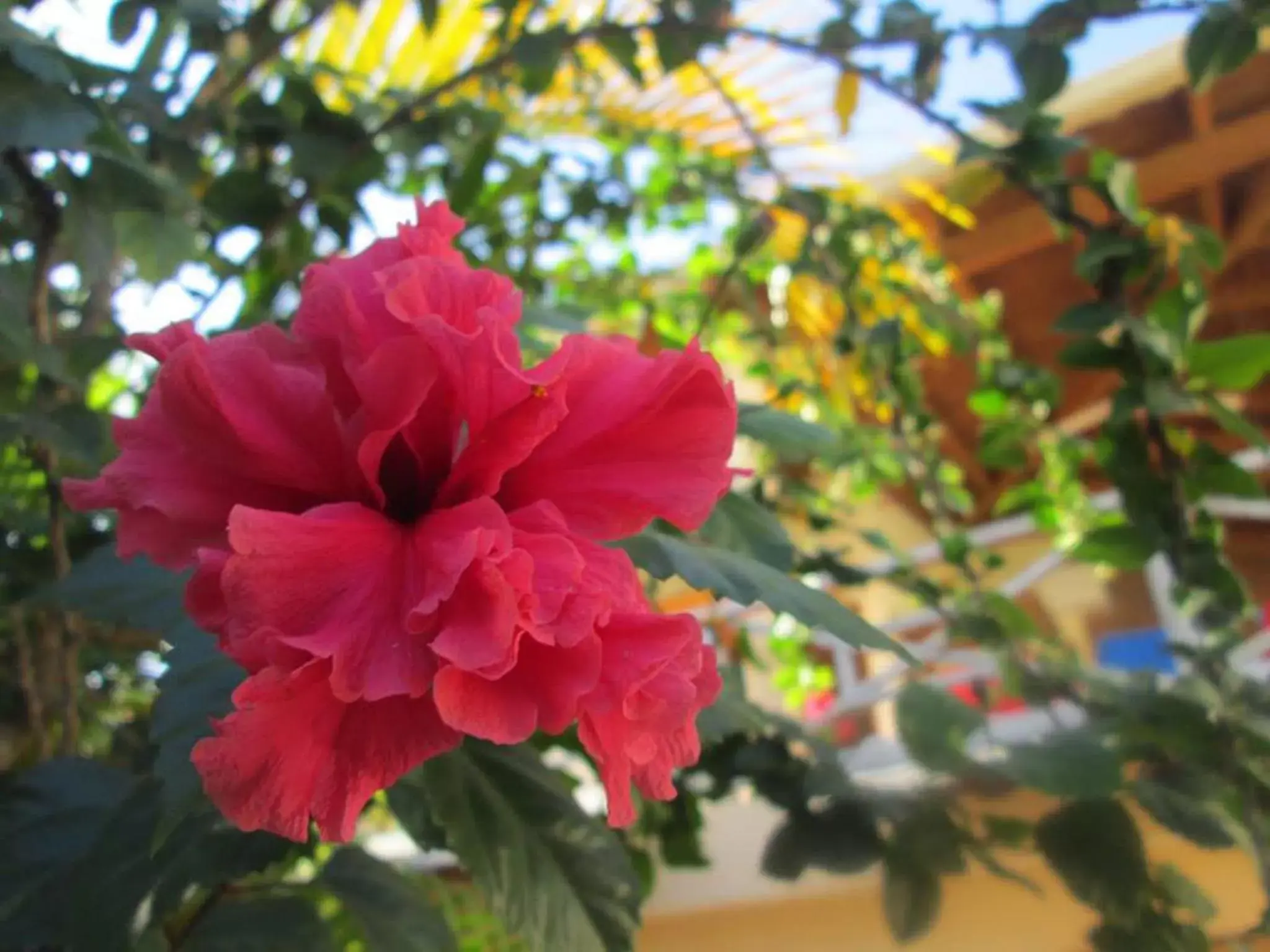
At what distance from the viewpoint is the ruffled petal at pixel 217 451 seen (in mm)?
261

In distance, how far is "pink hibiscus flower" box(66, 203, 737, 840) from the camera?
23 centimetres

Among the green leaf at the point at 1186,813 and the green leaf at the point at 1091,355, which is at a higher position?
the green leaf at the point at 1091,355

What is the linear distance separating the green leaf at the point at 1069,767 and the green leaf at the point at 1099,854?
0.03 m

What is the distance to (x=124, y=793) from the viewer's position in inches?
17.1

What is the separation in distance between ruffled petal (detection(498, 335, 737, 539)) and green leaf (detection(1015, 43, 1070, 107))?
1.32ft

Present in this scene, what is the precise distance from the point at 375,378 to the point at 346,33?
1.05 m

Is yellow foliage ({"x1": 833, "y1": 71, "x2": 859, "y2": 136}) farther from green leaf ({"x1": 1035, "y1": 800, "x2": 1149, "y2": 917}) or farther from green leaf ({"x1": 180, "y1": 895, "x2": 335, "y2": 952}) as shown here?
green leaf ({"x1": 180, "y1": 895, "x2": 335, "y2": 952})

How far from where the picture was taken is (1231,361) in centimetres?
54

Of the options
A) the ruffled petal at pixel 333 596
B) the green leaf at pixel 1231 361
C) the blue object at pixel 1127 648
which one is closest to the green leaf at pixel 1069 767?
the green leaf at pixel 1231 361

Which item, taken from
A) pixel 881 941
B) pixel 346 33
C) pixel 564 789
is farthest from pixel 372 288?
pixel 346 33

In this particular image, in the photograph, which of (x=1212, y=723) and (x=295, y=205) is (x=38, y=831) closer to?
(x=295, y=205)

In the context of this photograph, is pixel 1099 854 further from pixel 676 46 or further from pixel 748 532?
pixel 676 46

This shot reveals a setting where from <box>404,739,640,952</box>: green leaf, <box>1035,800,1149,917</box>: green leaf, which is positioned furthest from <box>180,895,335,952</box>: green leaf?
<box>1035,800,1149,917</box>: green leaf

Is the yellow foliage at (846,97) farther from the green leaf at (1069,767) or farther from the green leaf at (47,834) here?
the green leaf at (47,834)
